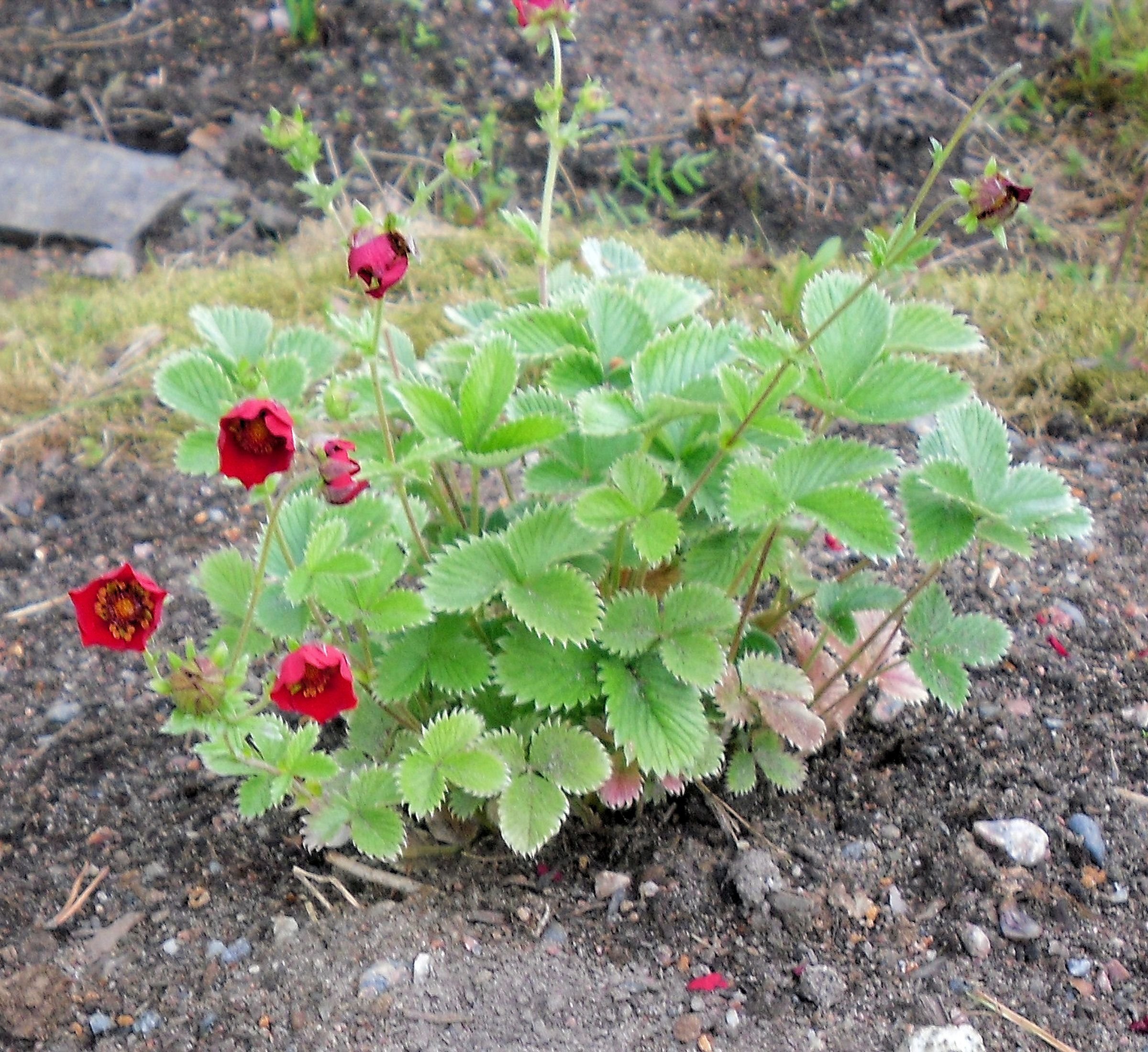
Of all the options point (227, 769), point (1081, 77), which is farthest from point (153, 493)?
point (1081, 77)

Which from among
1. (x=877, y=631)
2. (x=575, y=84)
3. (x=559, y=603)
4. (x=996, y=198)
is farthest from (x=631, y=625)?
(x=575, y=84)

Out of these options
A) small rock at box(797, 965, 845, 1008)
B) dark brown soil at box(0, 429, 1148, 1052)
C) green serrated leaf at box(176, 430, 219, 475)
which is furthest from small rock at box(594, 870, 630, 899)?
green serrated leaf at box(176, 430, 219, 475)

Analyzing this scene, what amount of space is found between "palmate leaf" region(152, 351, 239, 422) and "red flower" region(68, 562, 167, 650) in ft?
0.97

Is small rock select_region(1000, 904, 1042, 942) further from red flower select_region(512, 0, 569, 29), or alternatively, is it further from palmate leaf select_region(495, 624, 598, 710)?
red flower select_region(512, 0, 569, 29)

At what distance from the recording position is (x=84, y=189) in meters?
3.40

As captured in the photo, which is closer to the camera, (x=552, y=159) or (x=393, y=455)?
(x=393, y=455)

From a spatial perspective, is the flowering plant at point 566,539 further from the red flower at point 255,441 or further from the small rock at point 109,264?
the small rock at point 109,264

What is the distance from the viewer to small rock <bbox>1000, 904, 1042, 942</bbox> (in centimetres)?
127

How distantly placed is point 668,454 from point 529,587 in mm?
233

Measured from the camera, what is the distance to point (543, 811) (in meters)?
1.18

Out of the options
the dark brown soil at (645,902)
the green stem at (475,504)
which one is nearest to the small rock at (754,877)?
the dark brown soil at (645,902)

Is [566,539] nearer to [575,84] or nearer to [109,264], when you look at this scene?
[109,264]

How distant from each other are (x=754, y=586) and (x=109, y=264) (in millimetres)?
2664

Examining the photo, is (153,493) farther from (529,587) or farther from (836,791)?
(836,791)
